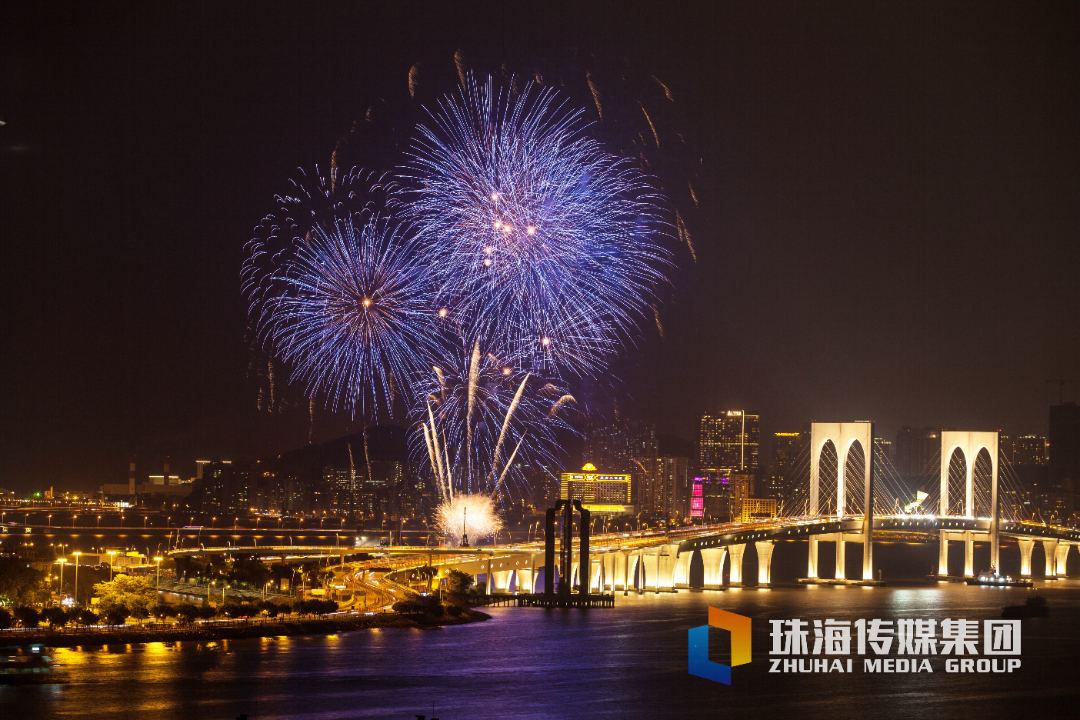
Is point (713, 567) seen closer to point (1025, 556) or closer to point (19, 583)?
point (1025, 556)

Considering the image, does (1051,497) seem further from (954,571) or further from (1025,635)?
(1025,635)

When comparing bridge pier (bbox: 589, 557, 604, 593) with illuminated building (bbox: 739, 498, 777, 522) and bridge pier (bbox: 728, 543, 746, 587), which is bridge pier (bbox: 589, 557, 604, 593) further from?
illuminated building (bbox: 739, 498, 777, 522)

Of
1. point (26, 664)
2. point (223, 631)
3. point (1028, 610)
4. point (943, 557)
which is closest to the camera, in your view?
point (26, 664)

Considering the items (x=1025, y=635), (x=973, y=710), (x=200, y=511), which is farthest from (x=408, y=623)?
(x=200, y=511)

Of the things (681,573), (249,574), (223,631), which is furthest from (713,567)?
(223,631)

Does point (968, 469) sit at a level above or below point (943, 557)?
above

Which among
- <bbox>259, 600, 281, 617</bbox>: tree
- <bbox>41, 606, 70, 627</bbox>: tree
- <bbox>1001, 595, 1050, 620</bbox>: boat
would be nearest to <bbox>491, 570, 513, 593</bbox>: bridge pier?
<bbox>1001, 595, 1050, 620</bbox>: boat

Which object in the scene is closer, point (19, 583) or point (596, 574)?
point (19, 583)
